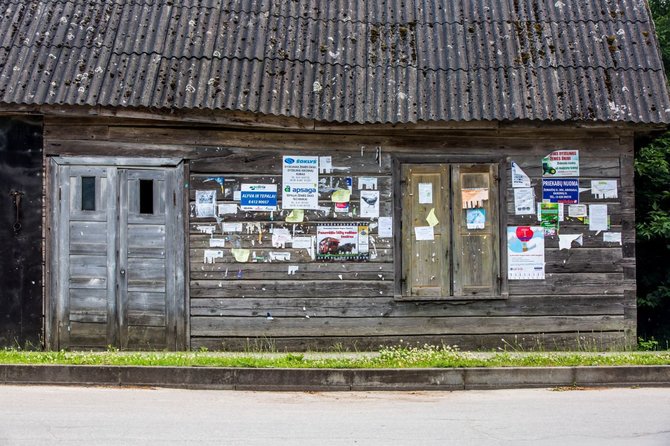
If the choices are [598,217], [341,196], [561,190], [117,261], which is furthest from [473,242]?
[117,261]

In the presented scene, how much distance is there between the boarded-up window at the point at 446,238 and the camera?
12.3m

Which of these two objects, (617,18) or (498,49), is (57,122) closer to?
(498,49)

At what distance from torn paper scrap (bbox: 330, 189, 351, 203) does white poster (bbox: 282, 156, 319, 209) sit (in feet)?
0.77

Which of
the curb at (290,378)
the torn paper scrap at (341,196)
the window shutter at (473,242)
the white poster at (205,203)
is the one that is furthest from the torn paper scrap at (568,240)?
the white poster at (205,203)

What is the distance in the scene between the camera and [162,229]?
39.9ft

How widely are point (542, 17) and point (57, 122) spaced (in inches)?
285

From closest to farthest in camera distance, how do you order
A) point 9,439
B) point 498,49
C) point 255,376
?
1. point 9,439
2. point 255,376
3. point 498,49

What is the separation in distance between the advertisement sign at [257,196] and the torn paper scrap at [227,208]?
0.11m

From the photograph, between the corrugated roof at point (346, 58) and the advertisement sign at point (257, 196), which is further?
the advertisement sign at point (257, 196)

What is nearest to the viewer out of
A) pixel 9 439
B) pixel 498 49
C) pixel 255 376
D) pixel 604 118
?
pixel 9 439

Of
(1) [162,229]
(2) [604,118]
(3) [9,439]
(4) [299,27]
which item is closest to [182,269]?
(1) [162,229]

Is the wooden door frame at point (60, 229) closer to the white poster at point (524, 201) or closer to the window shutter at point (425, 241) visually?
the window shutter at point (425, 241)

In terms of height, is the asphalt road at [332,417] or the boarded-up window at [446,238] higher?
the boarded-up window at [446,238]

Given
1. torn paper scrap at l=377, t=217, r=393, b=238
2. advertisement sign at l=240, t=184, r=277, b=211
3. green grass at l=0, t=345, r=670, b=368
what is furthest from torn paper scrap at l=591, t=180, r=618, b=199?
advertisement sign at l=240, t=184, r=277, b=211
